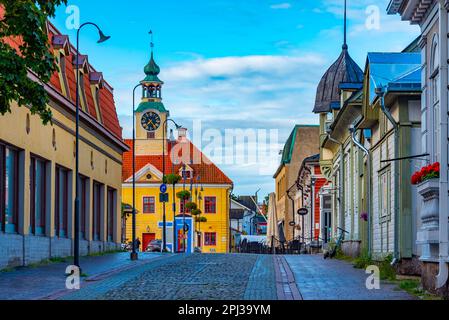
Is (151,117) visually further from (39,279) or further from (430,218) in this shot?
(430,218)

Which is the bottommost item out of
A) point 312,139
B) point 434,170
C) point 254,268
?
point 254,268

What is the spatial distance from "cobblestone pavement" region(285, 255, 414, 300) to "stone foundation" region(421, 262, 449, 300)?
382mm

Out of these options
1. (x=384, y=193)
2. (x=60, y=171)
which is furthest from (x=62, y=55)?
(x=384, y=193)

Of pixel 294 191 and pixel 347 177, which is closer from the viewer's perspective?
pixel 347 177

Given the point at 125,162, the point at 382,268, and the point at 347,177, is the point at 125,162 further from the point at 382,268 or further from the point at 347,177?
the point at 382,268

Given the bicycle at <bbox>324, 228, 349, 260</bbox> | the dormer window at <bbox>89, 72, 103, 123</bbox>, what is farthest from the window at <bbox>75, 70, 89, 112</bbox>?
the bicycle at <bbox>324, 228, 349, 260</bbox>

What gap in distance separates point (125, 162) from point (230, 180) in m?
11.5

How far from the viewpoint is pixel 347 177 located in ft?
125

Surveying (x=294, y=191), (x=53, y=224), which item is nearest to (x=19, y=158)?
(x=53, y=224)

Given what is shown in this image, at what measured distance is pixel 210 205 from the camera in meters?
99.9

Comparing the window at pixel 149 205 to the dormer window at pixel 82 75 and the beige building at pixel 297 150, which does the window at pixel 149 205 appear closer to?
the beige building at pixel 297 150

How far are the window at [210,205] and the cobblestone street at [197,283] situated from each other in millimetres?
71614

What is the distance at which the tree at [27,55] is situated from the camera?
51.5 feet
